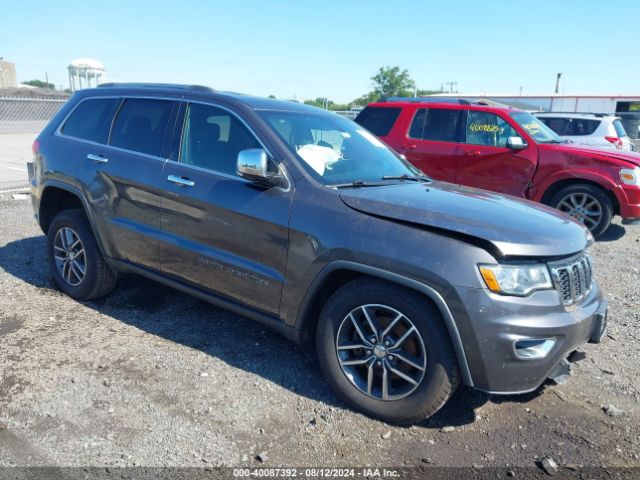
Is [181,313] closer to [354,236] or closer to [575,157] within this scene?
[354,236]

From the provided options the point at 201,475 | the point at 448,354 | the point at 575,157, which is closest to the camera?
the point at 201,475

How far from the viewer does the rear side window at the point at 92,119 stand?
14.8ft

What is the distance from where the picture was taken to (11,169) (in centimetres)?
1192

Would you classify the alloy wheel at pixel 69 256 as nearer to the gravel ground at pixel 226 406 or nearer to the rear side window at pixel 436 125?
the gravel ground at pixel 226 406

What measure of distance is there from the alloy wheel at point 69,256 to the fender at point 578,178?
6.07 meters

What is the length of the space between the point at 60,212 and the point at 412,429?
11.8ft

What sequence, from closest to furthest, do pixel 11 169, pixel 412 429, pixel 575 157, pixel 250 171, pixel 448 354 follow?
pixel 448 354
pixel 412 429
pixel 250 171
pixel 575 157
pixel 11 169

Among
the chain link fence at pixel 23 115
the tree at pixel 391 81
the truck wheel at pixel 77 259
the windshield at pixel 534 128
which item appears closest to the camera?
the truck wheel at pixel 77 259

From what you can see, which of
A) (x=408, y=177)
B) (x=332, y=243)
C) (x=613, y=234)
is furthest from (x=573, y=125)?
(x=332, y=243)

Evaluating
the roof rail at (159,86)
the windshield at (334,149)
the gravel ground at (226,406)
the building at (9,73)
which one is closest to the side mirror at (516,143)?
the gravel ground at (226,406)

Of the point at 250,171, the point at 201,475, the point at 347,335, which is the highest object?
the point at 250,171

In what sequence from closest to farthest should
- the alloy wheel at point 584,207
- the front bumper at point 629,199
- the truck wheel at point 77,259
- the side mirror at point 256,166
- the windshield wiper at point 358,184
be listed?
the side mirror at point 256,166 < the windshield wiper at point 358,184 < the truck wheel at point 77,259 < the front bumper at point 629,199 < the alloy wheel at point 584,207

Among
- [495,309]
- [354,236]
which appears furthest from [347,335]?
[495,309]

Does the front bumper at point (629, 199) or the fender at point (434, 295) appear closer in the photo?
the fender at point (434, 295)
